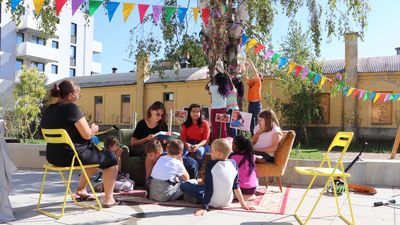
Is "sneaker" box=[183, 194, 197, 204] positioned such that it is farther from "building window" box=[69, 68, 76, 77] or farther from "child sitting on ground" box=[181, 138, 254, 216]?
"building window" box=[69, 68, 76, 77]

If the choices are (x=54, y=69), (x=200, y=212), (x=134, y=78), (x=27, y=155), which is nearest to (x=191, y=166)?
(x=200, y=212)

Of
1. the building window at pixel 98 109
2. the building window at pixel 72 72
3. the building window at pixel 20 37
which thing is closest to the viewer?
the building window at pixel 98 109

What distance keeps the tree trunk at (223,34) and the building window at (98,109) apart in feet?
74.1

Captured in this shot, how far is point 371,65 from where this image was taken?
70.1 feet

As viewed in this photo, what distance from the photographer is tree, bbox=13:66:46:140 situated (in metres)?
16.5

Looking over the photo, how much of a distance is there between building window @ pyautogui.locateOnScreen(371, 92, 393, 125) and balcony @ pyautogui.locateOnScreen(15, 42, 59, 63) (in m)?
29.5

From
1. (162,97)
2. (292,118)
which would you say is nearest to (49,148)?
(292,118)

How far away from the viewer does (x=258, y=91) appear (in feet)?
26.7

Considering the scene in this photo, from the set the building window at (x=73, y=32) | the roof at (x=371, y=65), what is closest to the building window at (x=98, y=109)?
the roof at (x=371, y=65)

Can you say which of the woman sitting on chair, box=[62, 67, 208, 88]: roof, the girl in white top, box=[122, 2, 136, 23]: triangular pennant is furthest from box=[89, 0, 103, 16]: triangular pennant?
box=[62, 67, 208, 88]: roof

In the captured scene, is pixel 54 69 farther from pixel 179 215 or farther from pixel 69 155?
pixel 179 215

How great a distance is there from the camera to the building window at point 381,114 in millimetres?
20531

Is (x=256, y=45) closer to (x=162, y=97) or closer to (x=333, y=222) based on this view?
(x=333, y=222)

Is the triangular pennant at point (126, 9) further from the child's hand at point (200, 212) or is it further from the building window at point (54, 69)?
the building window at point (54, 69)
